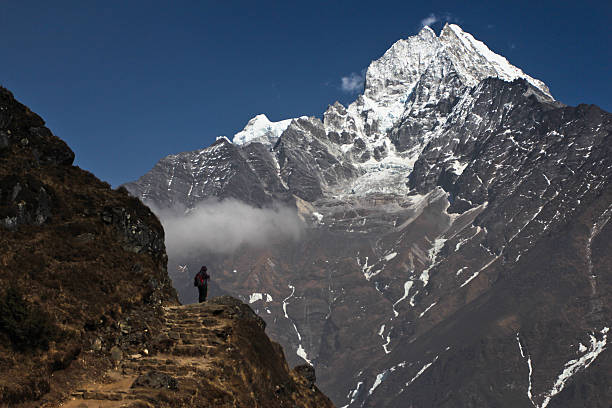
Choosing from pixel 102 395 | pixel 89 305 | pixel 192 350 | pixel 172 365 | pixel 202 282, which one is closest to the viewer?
pixel 102 395

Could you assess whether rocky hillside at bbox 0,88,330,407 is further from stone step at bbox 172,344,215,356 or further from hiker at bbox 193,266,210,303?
hiker at bbox 193,266,210,303

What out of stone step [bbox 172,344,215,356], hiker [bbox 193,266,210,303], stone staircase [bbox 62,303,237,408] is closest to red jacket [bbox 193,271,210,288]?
hiker [bbox 193,266,210,303]

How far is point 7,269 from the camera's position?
33.6 metres

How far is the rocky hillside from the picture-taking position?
92.6 ft

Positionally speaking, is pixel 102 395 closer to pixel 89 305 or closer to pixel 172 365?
pixel 172 365

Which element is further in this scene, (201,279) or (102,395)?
(201,279)

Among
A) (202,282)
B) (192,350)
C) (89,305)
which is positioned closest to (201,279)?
(202,282)

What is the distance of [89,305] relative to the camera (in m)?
34.3

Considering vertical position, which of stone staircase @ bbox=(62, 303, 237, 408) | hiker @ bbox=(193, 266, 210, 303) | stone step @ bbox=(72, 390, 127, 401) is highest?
hiker @ bbox=(193, 266, 210, 303)

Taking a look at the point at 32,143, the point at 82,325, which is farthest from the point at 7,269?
the point at 32,143

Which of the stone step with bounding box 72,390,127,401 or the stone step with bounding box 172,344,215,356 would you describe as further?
the stone step with bounding box 172,344,215,356

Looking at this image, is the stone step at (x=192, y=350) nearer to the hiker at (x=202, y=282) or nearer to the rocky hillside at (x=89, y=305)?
the rocky hillside at (x=89, y=305)

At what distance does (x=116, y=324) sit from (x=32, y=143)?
1877cm

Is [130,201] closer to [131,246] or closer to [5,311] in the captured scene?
[131,246]
